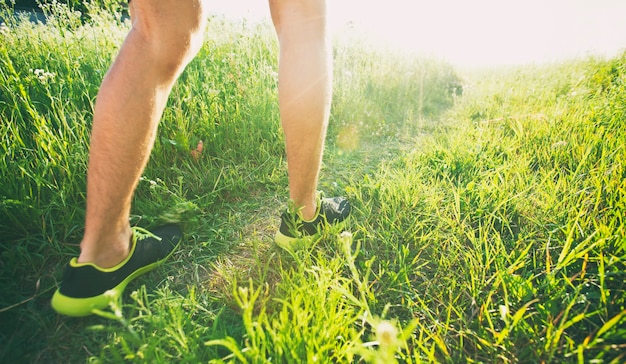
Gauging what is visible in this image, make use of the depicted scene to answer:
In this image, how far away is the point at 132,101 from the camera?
97cm

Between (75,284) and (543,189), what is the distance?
7.04ft

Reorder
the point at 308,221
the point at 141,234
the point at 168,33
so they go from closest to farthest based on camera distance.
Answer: the point at 168,33 → the point at 141,234 → the point at 308,221

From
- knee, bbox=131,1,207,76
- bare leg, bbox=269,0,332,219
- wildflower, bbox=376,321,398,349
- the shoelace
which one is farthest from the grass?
knee, bbox=131,1,207,76

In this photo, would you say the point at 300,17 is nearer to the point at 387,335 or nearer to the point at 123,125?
the point at 123,125

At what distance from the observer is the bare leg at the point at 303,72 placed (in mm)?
1127

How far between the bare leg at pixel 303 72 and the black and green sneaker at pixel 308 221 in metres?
0.29

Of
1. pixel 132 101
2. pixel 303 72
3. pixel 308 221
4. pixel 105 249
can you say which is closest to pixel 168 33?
pixel 132 101

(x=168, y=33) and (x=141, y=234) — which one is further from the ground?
(x=168, y=33)

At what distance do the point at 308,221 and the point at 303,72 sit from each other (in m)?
0.67

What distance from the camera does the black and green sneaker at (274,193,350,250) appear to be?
125 cm

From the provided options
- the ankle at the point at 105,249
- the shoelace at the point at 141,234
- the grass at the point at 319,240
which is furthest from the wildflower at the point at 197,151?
the ankle at the point at 105,249

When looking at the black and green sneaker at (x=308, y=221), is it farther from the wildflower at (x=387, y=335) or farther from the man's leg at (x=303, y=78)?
the wildflower at (x=387, y=335)

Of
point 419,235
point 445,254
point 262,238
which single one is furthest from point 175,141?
point 445,254

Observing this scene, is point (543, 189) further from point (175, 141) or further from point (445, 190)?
point (175, 141)
